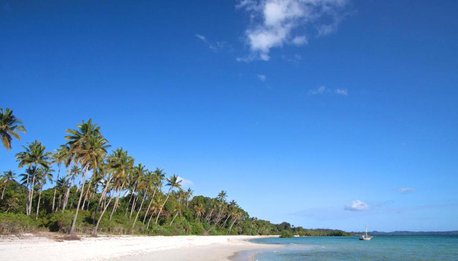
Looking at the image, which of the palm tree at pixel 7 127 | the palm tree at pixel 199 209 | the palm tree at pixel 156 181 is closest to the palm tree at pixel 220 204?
the palm tree at pixel 199 209

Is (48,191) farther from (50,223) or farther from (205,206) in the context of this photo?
(205,206)

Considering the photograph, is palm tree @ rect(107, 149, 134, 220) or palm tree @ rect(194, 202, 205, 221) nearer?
palm tree @ rect(107, 149, 134, 220)

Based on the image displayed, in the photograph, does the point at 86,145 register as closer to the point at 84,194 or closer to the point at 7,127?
the point at 7,127

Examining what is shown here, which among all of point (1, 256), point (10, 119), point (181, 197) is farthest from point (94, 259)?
point (181, 197)

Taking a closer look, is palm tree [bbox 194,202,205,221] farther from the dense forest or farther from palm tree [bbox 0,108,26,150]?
palm tree [bbox 0,108,26,150]

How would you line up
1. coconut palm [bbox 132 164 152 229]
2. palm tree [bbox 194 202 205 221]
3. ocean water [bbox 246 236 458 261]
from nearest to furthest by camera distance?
ocean water [bbox 246 236 458 261] → coconut palm [bbox 132 164 152 229] → palm tree [bbox 194 202 205 221]

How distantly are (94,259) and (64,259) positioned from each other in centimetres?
178

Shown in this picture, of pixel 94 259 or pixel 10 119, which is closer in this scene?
pixel 94 259

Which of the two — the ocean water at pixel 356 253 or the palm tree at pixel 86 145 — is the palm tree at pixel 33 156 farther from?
the ocean water at pixel 356 253

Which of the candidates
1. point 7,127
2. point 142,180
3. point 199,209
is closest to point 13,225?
point 7,127

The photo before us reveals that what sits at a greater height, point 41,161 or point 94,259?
point 41,161

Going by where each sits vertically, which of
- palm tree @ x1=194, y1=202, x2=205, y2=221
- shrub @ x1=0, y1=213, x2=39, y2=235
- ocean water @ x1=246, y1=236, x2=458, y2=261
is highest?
palm tree @ x1=194, y1=202, x2=205, y2=221

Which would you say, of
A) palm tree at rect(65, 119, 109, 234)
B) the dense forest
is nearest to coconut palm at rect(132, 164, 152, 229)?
the dense forest

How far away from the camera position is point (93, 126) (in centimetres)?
4000
